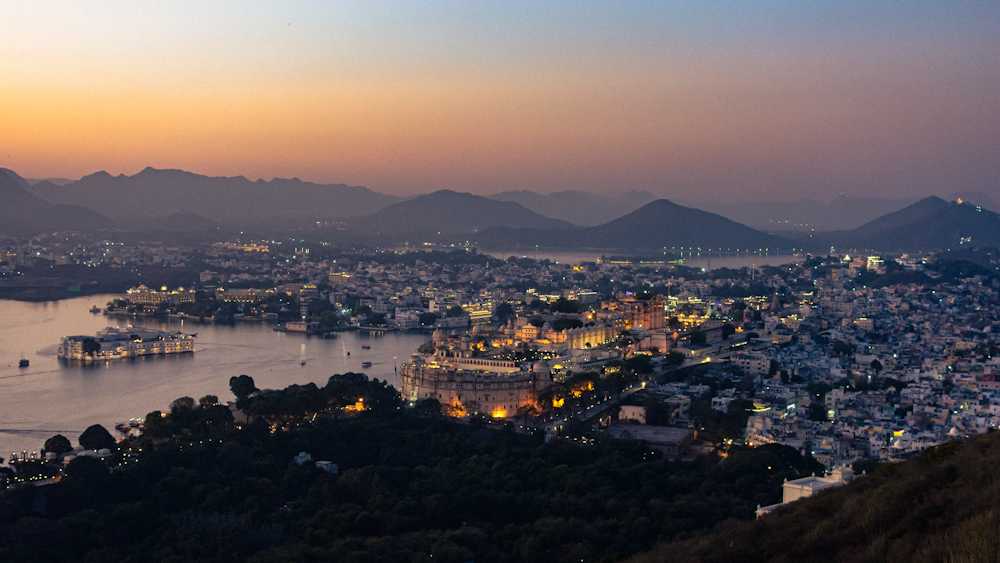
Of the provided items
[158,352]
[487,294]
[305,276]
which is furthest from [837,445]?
[305,276]

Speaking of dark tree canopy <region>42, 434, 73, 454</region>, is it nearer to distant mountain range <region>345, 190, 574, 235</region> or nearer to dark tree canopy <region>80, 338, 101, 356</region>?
dark tree canopy <region>80, 338, 101, 356</region>

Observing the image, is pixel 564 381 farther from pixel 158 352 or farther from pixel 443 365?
pixel 158 352

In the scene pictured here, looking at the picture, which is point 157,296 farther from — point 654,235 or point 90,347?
point 654,235

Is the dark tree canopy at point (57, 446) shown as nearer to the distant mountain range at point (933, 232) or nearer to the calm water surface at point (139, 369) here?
the calm water surface at point (139, 369)

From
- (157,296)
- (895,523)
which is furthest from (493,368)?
(157,296)

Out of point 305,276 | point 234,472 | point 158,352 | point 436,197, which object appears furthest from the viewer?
point 436,197
